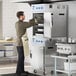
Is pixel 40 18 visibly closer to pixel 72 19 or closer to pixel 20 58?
pixel 72 19

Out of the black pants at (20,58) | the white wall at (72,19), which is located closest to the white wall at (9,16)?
→ the white wall at (72,19)

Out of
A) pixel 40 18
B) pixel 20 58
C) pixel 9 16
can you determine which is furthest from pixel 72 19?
pixel 9 16

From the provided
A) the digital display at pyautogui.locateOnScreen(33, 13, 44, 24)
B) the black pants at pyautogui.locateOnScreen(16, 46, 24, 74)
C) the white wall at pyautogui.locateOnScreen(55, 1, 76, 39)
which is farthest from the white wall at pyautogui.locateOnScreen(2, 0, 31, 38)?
the black pants at pyautogui.locateOnScreen(16, 46, 24, 74)

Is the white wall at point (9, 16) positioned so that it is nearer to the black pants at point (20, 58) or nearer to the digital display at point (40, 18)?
the digital display at point (40, 18)

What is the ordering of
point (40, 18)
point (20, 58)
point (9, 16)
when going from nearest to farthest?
point (20, 58) < point (40, 18) < point (9, 16)

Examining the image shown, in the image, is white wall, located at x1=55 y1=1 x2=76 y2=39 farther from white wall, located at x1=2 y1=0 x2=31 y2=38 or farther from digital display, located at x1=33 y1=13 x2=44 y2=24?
white wall, located at x1=2 y1=0 x2=31 y2=38

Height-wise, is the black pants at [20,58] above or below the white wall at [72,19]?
below

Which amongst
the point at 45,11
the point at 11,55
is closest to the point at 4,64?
the point at 11,55

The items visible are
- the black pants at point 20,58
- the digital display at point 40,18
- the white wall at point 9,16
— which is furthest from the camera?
the white wall at point 9,16

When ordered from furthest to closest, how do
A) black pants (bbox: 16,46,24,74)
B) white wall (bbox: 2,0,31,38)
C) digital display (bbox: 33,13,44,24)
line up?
1. white wall (bbox: 2,0,31,38)
2. digital display (bbox: 33,13,44,24)
3. black pants (bbox: 16,46,24,74)

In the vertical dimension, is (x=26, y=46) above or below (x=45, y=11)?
below

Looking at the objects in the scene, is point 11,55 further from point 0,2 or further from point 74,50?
point 74,50

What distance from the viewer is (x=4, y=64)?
29.0 feet

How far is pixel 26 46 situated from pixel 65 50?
1.23 meters
